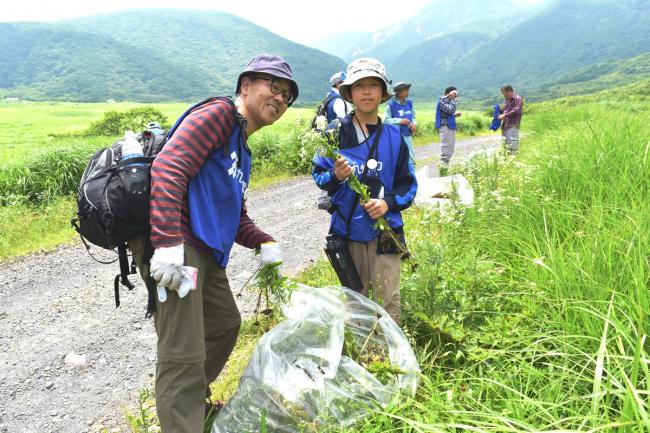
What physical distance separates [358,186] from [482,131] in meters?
29.0

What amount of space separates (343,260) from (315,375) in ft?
2.94

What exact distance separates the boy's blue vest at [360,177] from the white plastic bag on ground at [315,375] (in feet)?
1.63

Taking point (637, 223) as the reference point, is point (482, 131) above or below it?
below

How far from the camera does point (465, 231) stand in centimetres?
428

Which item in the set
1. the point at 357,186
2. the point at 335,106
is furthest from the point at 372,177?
the point at 335,106

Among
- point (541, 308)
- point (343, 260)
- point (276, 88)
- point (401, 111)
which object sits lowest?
point (541, 308)

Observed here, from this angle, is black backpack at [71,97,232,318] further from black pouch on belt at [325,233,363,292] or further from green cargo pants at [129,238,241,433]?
black pouch on belt at [325,233,363,292]

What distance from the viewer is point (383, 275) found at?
9.29 feet

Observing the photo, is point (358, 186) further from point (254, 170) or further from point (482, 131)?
point (482, 131)

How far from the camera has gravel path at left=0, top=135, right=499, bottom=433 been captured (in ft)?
10.1

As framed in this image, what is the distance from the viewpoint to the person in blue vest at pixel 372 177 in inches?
108

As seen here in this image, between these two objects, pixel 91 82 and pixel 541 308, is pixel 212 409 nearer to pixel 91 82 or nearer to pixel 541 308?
pixel 541 308

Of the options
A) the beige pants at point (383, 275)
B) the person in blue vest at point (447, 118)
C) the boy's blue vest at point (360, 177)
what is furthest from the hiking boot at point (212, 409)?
the person in blue vest at point (447, 118)

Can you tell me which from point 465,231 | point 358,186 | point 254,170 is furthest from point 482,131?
point 358,186
